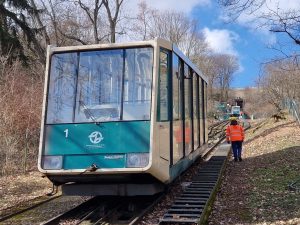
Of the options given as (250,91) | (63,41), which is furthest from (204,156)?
(250,91)

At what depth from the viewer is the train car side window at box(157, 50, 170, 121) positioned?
344 inches

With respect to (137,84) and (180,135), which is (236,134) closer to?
(180,135)

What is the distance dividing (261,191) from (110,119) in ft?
13.6

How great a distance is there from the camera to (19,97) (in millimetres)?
19562

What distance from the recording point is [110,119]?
8492 mm

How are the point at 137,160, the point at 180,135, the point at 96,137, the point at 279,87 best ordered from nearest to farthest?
the point at 137,160 < the point at 96,137 < the point at 180,135 < the point at 279,87

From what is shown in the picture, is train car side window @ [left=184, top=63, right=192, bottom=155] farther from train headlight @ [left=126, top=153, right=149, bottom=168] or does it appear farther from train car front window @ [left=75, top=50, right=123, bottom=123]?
train headlight @ [left=126, top=153, right=149, bottom=168]

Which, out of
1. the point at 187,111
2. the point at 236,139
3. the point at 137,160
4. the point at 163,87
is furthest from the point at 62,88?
the point at 236,139

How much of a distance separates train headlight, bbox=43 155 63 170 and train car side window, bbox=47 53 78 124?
706 mm

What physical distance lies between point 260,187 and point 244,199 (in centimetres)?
136

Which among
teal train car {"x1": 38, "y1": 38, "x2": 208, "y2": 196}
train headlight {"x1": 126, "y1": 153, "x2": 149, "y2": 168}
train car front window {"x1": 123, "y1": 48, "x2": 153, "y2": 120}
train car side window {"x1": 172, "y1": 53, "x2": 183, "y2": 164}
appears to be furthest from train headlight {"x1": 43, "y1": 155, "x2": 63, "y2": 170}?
train car side window {"x1": 172, "y1": 53, "x2": 183, "y2": 164}

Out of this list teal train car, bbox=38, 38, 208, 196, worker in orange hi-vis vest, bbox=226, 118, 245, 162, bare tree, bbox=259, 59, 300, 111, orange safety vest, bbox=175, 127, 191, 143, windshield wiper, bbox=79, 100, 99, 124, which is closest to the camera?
teal train car, bbox=38, 38, 208, 196

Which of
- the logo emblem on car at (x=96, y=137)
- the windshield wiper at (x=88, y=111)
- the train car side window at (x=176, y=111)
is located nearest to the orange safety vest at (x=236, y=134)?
the train car side window at (x=176, y=111)

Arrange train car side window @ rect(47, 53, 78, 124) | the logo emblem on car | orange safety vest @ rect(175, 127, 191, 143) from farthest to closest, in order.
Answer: orange safety vest @ rect(175, 127, 191, 143)
train car side window @ rect(47, 53, 78, 124)
the logo emblem on car
